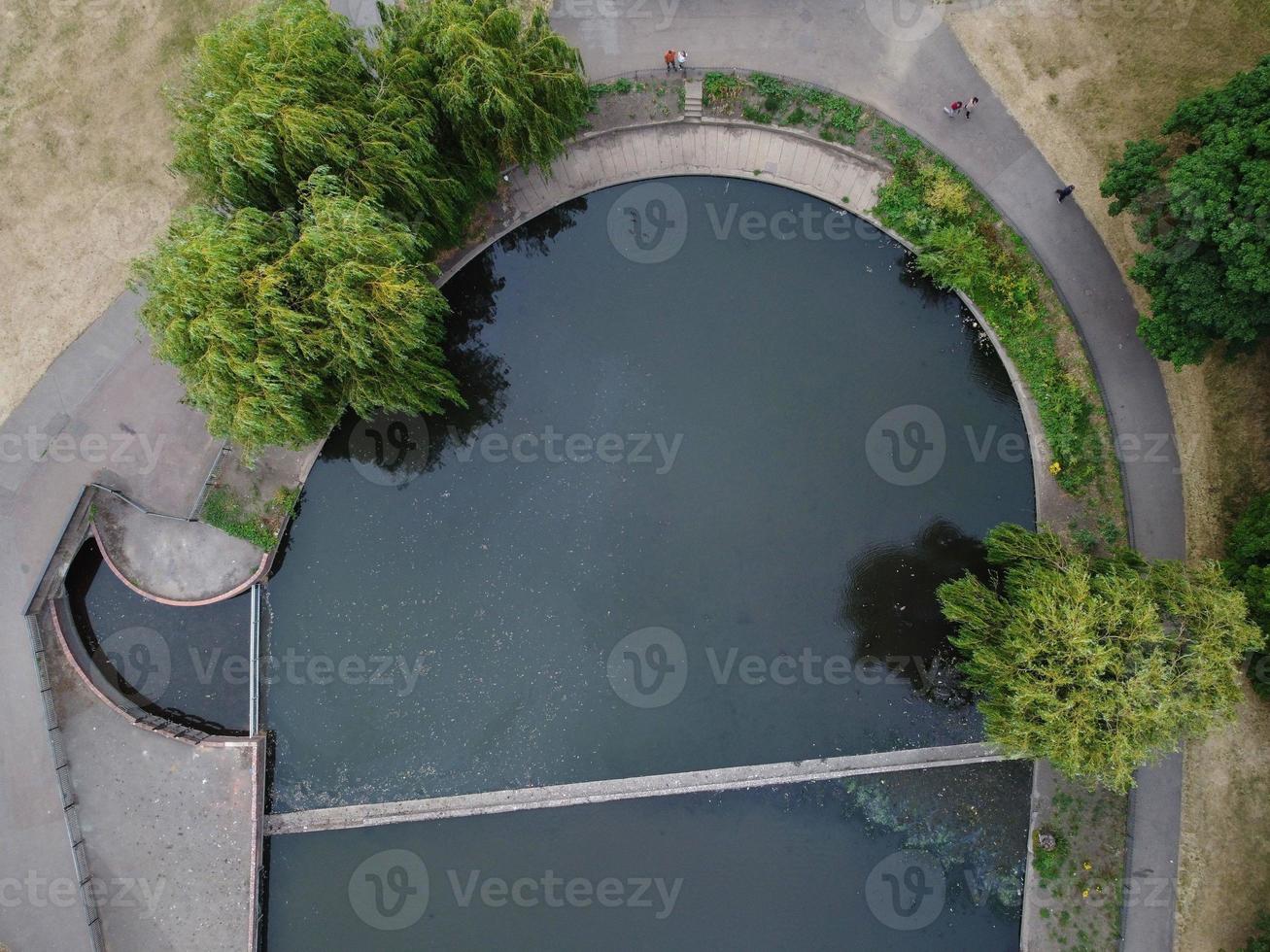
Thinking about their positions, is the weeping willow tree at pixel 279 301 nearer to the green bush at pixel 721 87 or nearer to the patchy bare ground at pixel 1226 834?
the green bush at pixel 721 87

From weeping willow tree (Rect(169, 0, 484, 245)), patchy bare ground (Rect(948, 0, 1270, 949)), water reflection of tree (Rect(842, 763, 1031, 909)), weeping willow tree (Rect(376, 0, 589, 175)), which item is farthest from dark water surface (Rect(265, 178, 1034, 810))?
weeping willow tree (Rect(169, 0, 484, 245))

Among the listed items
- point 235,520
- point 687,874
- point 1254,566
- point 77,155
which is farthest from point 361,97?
point 1254,566

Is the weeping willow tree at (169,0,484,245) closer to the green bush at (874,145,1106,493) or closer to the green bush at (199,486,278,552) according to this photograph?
the green bush at (199,486,278,552)

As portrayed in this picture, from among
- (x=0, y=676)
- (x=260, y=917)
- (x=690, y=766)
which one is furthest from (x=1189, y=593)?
(x=0, y=676)

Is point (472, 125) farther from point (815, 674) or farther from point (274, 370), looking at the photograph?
point (815, 674)

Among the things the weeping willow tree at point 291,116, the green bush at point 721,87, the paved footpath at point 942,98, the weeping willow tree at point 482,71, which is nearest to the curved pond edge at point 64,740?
the weeping willow tree at point 291,116

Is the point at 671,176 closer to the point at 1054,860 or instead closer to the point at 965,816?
the point at 965,816

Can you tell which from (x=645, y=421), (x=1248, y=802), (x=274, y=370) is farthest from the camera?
(x=645, y=421)
